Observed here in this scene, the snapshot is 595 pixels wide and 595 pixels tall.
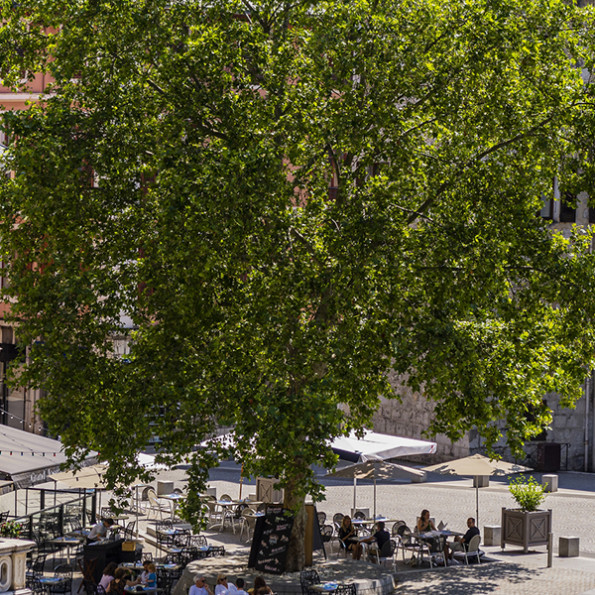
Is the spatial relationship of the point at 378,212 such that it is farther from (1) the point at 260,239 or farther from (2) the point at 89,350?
(2) the point at 89,350

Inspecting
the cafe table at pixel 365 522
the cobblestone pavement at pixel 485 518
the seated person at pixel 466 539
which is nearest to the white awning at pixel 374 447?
the cafe table at pixel 365 522

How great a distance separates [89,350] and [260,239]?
389cm

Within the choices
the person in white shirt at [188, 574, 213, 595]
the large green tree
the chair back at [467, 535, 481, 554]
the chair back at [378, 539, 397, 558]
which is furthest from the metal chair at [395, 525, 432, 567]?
the person in white shirt at [188, 574, 213, 595]

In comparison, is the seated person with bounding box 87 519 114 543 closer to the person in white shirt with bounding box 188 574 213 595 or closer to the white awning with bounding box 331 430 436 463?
the person in white shirt with bounding box 188 574 213 595

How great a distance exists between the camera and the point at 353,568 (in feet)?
72.2

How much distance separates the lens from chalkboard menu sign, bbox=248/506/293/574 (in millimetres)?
20984

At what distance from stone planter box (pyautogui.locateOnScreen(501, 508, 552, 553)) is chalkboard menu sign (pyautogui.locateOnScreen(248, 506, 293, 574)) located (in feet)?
23.7

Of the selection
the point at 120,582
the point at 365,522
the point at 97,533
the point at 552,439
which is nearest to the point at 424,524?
the point at 365,522

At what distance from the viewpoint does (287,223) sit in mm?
18391

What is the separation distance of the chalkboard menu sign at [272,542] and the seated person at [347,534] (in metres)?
3.63

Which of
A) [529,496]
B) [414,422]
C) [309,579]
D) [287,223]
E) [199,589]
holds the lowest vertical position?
[309,579]

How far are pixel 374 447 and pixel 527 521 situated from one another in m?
4.33

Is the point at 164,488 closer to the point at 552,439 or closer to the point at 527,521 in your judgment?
the point at 527,521

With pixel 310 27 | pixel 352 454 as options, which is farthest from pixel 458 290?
pixel 352 454
